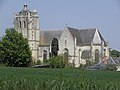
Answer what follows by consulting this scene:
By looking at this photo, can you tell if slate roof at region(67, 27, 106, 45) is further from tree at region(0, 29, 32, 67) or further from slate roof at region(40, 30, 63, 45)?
tree at region(0, 29, 32, 67)

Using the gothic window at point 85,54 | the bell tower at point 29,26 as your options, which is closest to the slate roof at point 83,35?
the gothic window at point 85,54

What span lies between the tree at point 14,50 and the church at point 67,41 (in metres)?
32.7

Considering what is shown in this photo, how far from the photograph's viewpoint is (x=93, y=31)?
137m

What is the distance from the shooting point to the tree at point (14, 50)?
96.6 metres

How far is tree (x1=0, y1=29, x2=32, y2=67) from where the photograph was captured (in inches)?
3802

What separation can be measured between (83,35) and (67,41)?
30.2 feet

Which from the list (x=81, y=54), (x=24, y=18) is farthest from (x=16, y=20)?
(x=81, y=54)

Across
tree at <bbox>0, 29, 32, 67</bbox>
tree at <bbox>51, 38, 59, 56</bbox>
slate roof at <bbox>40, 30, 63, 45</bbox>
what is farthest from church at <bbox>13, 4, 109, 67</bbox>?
tree at <bbox>0, 29, 32, 67</bbox>

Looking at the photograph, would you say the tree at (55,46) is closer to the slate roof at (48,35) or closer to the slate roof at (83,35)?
the slate roof at (48,35)

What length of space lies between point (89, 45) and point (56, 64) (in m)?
31.8

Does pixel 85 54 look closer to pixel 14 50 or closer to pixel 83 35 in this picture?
pixel 83 35

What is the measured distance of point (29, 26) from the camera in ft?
443

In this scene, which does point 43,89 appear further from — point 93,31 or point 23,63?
point 93,31

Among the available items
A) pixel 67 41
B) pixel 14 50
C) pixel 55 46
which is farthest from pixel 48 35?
pixel 14 50
